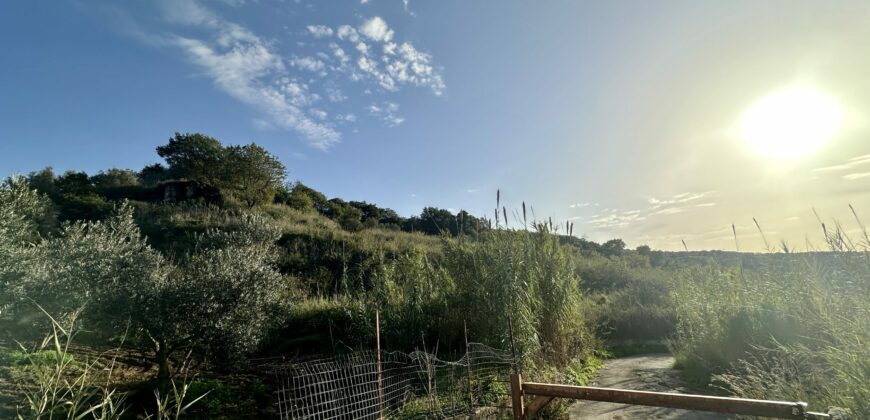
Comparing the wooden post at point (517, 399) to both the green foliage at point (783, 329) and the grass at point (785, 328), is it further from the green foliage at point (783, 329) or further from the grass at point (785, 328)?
the green foliage at point (783, 329)

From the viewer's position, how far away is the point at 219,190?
84.0 feet

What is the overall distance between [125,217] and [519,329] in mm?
8520

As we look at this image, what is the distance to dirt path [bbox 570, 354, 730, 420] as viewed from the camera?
4.78m

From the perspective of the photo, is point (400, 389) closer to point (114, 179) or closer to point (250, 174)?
point (250, 174)

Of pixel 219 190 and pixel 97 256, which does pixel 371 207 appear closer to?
pixel 219 190

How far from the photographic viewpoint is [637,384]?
20.7 ft

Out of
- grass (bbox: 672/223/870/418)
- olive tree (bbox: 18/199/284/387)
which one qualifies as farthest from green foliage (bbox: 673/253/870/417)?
olive tree (bbox: 18/199/284/387)

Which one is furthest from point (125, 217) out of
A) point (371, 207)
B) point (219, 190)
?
point (371, 207)

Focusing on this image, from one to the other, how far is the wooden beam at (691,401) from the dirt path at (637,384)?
2.63 m

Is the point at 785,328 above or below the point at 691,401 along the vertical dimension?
below

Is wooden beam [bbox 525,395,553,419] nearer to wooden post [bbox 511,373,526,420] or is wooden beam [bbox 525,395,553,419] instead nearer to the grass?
wooden post [bbox 511,373,526,420]

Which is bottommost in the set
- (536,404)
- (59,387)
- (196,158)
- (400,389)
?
(400,389)

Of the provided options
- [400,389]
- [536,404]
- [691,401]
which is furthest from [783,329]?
[400,389]

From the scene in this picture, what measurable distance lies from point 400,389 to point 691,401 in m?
3.61
